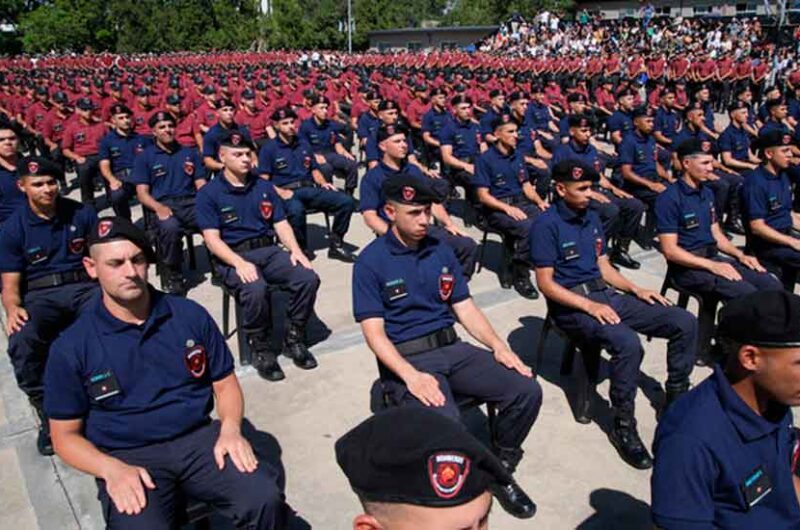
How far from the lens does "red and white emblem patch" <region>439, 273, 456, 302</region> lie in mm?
3789

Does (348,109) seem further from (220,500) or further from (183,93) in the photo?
(220,500)

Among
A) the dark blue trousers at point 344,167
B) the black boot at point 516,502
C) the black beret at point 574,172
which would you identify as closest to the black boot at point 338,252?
the dark blue trousers at point 344,167

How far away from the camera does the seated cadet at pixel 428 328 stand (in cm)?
350

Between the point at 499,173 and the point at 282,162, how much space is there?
255cm

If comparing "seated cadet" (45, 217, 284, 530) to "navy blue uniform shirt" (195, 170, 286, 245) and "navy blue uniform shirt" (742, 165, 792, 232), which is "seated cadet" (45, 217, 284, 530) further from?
"navy blue uniform shirt" (742, 165, 792, 232)

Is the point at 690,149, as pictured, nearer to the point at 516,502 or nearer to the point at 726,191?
the point at 516,502

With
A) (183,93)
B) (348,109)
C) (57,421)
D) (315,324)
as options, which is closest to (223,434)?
(57,421)

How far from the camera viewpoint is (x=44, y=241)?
4402mm

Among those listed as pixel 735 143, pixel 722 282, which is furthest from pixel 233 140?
pixel 735 143

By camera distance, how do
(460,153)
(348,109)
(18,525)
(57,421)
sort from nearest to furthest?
(57,421) < (18,525) < (460,153) < (348,109)

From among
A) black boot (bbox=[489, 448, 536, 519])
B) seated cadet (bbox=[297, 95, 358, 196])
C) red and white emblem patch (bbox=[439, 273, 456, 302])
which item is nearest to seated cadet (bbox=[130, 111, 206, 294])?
seated cadet (bbox=[297, 95, 358, 196])

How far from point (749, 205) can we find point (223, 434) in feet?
16.4

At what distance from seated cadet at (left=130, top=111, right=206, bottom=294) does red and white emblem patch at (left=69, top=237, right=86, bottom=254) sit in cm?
185

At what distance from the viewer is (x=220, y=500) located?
2738 mm
